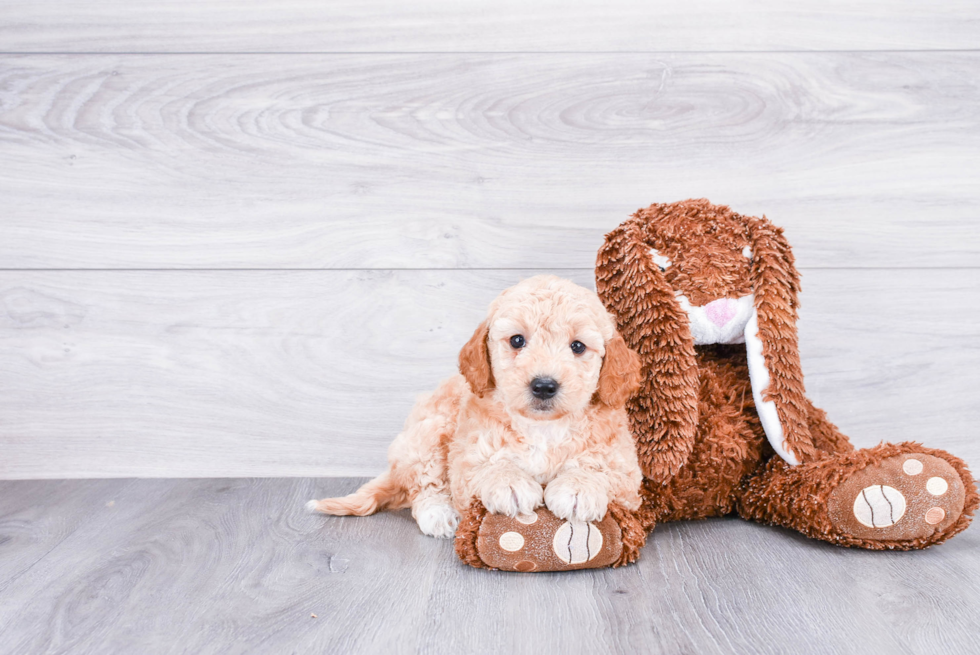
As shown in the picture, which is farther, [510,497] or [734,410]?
[734,410]

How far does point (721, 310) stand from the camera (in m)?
1.00

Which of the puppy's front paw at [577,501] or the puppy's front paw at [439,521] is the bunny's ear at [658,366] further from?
the puppy's front paw at [439,521]

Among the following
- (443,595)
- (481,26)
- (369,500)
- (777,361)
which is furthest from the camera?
(481,26)

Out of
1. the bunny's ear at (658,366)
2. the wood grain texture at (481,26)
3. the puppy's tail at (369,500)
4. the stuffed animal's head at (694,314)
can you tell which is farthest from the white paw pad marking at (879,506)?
the wood grain texture at (481,26)

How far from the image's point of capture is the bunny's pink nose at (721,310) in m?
1.00

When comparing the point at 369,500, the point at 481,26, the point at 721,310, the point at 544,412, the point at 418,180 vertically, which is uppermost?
the point at 481,26

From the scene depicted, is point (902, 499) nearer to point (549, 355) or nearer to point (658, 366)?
point (658, 366)

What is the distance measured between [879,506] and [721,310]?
31cm

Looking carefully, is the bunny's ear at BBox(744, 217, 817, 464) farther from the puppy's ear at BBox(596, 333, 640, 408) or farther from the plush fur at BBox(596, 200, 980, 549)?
the puppy's ear at BBox(596, 333, 640, 408)

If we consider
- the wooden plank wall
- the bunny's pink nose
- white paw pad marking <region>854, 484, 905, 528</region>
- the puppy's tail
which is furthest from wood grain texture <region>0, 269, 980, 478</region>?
white paw pad marking <region>854, 484, 905, 528</region>

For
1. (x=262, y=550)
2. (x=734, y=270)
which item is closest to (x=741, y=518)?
(x=734, y=270)

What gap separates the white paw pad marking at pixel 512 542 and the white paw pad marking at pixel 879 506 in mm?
425

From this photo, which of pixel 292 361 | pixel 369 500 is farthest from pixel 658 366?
pixel 292 361

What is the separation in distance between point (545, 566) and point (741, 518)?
1.25 ft
